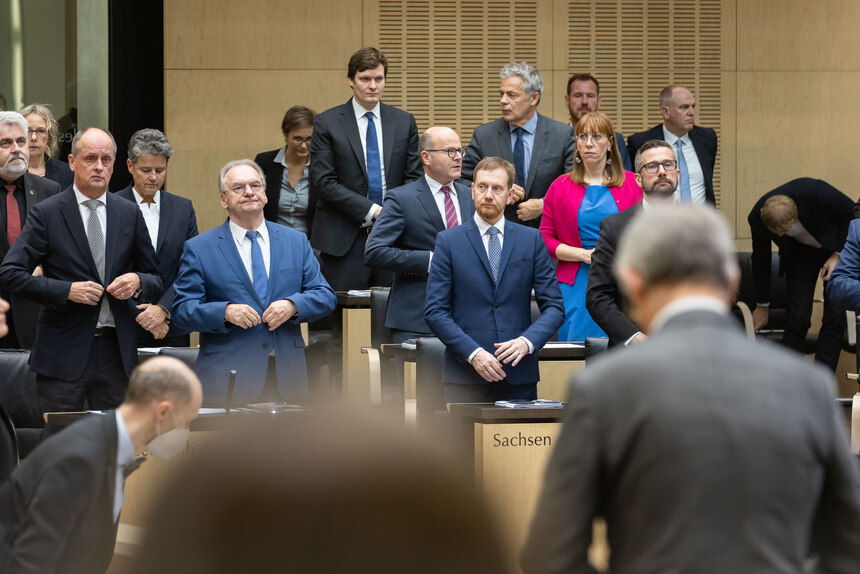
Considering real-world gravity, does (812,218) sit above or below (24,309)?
above

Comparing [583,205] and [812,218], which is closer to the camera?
[583,205]

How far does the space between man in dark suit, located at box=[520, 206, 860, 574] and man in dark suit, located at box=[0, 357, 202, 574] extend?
40.5 inches

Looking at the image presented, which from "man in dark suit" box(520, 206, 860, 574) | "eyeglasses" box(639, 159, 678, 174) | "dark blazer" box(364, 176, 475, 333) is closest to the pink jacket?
"dark blazer" box(364, 176, 475, 333)

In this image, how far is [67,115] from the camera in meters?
8.36

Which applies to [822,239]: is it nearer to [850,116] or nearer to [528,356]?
[850,116]

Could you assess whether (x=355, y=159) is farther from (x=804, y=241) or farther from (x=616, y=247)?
(x=804, y=241)

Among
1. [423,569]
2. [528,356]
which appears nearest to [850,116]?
[528,356]

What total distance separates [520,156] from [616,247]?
1.82 metres

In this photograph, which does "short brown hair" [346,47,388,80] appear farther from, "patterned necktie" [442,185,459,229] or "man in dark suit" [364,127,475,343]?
"patterned necktie" [442,185,459,229]

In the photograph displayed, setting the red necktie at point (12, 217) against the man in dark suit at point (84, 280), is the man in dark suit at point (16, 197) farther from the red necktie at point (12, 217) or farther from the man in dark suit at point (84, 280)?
the man in dark suit at point (84, 280)

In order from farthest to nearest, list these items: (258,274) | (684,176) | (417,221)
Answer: (684,176)
(417,221)
(258,274)

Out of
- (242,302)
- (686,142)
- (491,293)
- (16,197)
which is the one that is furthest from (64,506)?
(686,142)

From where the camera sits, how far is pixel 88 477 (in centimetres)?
259

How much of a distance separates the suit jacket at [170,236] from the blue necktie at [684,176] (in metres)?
3.00
